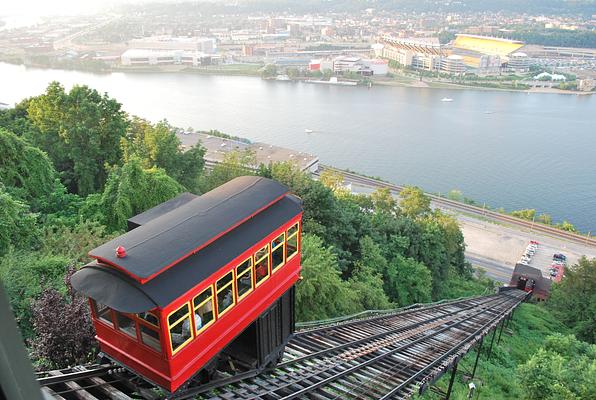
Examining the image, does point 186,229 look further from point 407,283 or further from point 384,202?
point 384,202

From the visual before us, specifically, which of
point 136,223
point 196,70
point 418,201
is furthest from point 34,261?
point 196,70

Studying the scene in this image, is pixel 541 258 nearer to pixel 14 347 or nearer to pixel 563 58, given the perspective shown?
pixel 14 347

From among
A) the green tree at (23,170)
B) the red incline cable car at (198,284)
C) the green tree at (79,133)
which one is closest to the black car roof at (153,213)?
the red incline cable car at (198,284)

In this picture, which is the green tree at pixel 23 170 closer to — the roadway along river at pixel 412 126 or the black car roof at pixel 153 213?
the black car roof at pixel 153 213

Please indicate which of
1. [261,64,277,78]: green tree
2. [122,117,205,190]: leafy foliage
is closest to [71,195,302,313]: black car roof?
[122,117,205,190]: leafy foliage

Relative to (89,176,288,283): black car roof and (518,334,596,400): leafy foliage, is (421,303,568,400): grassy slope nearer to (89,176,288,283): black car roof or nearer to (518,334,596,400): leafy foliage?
(518,334,596,400): leafy foliage

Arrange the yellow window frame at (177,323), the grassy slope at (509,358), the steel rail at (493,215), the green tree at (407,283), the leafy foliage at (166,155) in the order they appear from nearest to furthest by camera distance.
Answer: the yellow window frame at (177,323) < the grassy slope at (509,358) < the green tree at (407,283) < the leafy foliage at (166,155) < the steel rail at (493,215)
